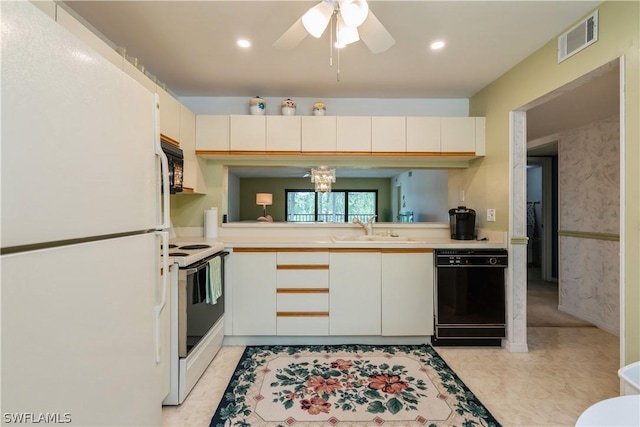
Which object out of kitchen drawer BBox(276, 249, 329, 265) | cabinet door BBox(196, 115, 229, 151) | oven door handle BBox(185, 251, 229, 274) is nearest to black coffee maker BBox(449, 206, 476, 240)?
kitchen drawer BBox(276, 249, 329, 265)

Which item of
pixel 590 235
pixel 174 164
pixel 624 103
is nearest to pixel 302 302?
pixel 174 164

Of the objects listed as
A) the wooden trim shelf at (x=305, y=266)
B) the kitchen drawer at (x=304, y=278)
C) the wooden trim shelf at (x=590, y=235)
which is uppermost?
the wooden trim shelf at (x=590, y=235)

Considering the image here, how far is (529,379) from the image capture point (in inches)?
84.5

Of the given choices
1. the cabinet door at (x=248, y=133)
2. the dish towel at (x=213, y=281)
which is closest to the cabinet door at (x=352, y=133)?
the cabinet door at (x=248, y=133)

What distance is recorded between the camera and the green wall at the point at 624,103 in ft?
5.17

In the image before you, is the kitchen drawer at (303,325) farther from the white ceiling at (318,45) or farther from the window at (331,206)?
the white ceiling at (318,45)

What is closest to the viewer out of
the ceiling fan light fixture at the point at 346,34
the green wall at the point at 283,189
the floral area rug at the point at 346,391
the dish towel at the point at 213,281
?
the ceiling fan light fixture at the point at 346,34

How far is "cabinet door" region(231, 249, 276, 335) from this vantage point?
105 inches

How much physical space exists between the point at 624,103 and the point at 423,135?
1.48 metres

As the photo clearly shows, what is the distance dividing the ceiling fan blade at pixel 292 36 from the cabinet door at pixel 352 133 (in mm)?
1205

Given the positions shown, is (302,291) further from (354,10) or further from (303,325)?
(354,10)

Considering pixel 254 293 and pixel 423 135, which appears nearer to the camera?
pixel 254 293

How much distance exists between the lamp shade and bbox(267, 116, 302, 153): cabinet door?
102 cm

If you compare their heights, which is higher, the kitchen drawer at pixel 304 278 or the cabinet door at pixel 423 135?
the cabinet door at pixel 423 135
